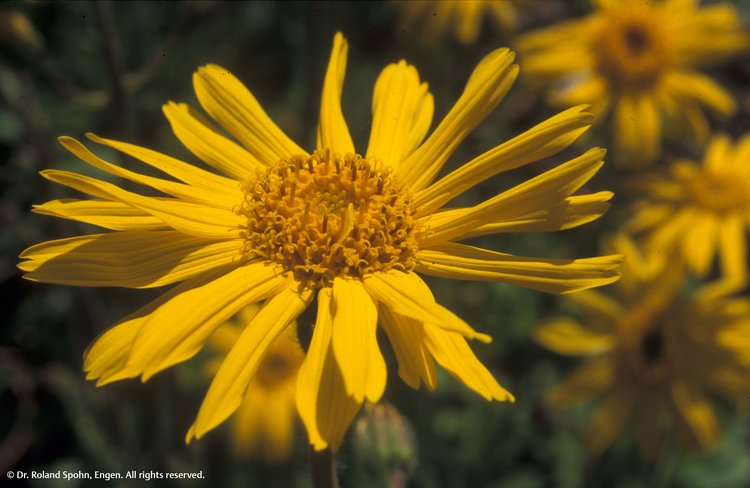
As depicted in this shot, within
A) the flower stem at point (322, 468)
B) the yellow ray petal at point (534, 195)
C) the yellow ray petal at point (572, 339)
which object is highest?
the yellow ray petal at point (534, 195)

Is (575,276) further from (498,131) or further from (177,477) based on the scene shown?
(498,131)

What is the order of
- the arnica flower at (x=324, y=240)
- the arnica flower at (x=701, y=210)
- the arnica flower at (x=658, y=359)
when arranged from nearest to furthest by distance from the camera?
the arnica flower at (x=324, y=240)
the arnica flower at (x=658, y=359)
the arnica flower at (x=701, y=210)

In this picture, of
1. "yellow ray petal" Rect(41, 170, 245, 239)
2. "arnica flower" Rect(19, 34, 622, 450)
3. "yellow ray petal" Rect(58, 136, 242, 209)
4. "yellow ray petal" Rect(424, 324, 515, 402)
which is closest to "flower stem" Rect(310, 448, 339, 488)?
"arnica flower" Rect(19, 34, 622, 450)

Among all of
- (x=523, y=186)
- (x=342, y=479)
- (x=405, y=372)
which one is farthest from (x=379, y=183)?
(x=342, y=479)

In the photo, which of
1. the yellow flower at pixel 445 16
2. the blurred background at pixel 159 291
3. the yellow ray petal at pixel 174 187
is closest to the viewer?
the yellow ray petal at pixel 174 187

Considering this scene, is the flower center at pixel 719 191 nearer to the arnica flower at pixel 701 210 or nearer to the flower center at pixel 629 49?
the arnica flower at pixel 701 210

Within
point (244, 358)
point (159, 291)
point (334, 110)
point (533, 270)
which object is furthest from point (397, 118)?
point (159, 291)

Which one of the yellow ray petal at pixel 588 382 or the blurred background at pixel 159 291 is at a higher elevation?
the blurred background at pixel 159 291

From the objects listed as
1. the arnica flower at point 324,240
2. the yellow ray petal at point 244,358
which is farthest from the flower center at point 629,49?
the yellow ray petal at point 244,358
